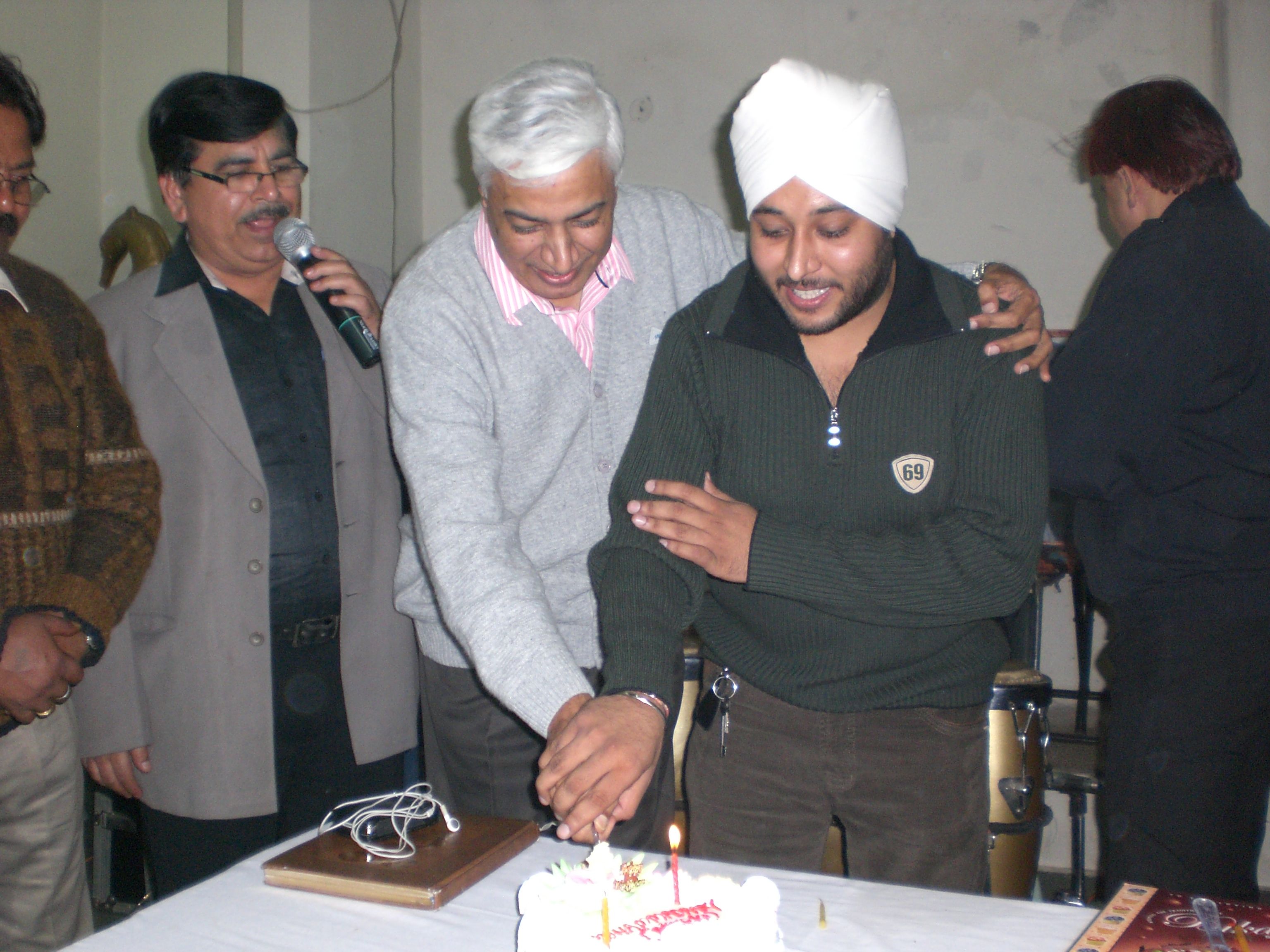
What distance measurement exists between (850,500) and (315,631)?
3.81ft

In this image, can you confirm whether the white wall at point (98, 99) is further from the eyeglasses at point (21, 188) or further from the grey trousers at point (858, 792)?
the grey trousers at point (858, 792)

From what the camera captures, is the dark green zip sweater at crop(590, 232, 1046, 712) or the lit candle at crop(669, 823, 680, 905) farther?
the dark green zip sweater at crop(590, 232, 1046, 712)

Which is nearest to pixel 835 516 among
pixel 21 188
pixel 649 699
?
pixel 649 699

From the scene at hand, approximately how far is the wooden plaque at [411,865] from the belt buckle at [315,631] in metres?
0.74

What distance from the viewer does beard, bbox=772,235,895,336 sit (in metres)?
1.65

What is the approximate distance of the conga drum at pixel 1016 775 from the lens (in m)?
2.42

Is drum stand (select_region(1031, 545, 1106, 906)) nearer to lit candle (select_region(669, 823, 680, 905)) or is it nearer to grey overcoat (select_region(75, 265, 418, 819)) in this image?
grey overcoat (select_region(75, 265, 418, 819))

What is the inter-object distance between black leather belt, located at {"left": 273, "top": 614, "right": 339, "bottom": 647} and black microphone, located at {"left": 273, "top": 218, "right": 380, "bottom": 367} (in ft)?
1.76

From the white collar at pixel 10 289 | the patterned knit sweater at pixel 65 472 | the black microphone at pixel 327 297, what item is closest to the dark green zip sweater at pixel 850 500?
the black microphone at pixel 327 297

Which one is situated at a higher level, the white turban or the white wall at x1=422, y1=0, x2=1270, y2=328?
the white wall at x1=422, y1=0, x2=1270, y2=328

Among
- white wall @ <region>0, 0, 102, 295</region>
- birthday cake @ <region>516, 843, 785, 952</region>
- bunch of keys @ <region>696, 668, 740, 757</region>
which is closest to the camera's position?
birthday cake @ <region>516, 843, 785, 952</region>

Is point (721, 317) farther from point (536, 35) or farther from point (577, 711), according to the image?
point (536, 35)

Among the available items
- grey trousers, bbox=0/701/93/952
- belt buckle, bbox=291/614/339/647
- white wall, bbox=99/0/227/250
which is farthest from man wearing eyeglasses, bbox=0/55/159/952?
white wall, bbox=99/0/227/250

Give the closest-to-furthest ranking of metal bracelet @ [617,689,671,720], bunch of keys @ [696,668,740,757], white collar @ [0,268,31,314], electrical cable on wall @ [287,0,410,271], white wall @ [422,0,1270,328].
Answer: metal bracelet @ [617,689,671,720] → bunch of keys @ [696,668,740,757] → white collar @ [0,268,31,314] → white wall @ [422,0,1270,328] → electrical cable on wall @ [287,0,410,271]
